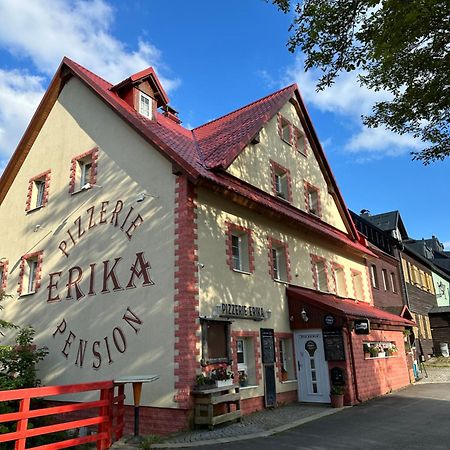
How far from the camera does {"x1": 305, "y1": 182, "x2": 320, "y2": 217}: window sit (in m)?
19.4

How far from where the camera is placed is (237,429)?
33.7 ft

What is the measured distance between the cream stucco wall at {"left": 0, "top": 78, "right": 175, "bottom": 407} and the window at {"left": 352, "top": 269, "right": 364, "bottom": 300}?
1262 cm

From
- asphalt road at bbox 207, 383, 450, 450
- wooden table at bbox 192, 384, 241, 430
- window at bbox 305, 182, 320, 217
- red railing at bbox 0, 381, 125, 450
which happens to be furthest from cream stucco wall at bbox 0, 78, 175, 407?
window at bbox 305, 182, 320, 217

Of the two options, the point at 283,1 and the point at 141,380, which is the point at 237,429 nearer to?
the point at 141,380

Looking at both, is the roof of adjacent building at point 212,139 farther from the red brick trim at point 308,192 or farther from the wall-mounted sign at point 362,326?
the wall-mounted sign at point 362,326

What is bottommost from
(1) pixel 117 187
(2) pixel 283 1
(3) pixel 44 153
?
(1) pixel 117 187

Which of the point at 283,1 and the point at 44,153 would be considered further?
the point at 44,153

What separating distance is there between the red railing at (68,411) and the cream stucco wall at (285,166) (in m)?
8.03

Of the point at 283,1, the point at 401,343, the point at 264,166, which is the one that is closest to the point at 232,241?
the point at 264,166

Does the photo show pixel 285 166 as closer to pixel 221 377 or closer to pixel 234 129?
pixel 234 129

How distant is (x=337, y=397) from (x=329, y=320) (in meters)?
2.33

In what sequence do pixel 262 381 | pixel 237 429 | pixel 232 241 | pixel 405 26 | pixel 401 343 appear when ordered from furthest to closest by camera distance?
1. pixel 401 343
2. pixel 232 241
3. pixel 262 381
4. pixel 237 429
5. pixel 405 26

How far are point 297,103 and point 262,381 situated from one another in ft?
41.3

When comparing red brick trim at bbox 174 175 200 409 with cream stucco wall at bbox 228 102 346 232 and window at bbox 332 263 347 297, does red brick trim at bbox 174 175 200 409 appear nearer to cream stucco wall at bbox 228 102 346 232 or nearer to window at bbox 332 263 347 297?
cream stucco wall at bbox 228 102 346 232
